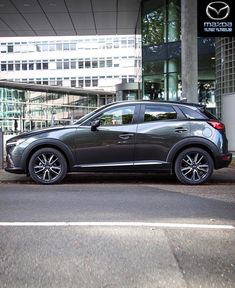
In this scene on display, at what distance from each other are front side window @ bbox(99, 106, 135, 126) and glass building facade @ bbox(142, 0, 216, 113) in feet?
39.3

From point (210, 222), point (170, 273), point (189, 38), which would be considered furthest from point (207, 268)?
point (189, 38)

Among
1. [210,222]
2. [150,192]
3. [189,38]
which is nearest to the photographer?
[210,222]

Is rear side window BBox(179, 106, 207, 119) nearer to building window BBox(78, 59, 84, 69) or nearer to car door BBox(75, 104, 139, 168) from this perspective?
car door BBox(75, 104, 139, 168)

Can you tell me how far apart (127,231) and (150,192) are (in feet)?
10.7

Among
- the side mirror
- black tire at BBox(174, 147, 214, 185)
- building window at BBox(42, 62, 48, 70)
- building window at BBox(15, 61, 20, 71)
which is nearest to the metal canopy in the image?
the side mirror

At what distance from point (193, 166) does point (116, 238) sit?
5043 millimetres

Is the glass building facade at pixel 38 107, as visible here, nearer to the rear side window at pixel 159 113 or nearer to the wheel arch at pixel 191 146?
the rear side window at pixel 159 113

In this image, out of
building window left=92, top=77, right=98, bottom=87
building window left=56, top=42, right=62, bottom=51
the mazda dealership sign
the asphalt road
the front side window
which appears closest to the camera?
the asphalt road

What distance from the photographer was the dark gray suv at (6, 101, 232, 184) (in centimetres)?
1067

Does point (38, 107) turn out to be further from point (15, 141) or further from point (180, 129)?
point (180, 129)

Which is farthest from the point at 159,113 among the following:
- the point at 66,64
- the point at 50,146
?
the point at 66,64

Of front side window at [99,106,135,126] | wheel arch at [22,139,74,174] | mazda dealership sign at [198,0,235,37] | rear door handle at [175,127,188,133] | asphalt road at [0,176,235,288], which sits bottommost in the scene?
asphalt road at [0,176,235,288]

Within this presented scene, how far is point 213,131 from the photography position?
1080cm

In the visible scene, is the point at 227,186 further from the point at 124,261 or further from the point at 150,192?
the point at 124,261
